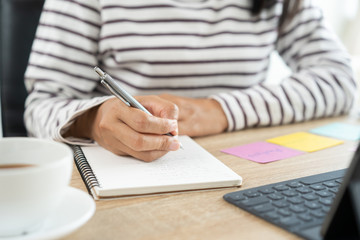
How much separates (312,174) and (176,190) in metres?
0.20

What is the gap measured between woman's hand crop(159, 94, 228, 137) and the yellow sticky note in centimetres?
11

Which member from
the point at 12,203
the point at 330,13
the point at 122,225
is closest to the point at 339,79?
the point at 122,225

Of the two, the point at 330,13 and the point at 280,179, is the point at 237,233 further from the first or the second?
the point at 330,13

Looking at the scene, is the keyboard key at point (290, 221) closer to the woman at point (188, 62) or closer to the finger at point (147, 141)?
the finger at point (147, 141)

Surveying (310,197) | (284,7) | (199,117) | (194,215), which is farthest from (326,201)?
(284,7)

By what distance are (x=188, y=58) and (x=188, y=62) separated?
10mm

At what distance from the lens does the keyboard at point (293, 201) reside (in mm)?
465

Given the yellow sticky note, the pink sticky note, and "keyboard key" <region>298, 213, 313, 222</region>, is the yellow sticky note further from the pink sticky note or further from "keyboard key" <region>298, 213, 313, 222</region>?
"keyboard key" <region>298, 213, 313, 222</region>

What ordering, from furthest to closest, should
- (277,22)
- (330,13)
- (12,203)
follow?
(330,13)
(277,22)
(12,203)

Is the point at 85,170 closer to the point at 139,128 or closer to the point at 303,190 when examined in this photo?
the point at 139,128

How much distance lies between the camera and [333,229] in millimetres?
420

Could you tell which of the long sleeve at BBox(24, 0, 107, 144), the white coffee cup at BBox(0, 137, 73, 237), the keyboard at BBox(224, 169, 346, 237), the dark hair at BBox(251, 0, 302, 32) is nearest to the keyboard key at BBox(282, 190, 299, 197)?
the keyboard at BBox(224, 169, 346, 237)

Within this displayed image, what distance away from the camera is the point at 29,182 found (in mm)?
376

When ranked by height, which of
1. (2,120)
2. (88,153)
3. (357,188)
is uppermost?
(357,188)
